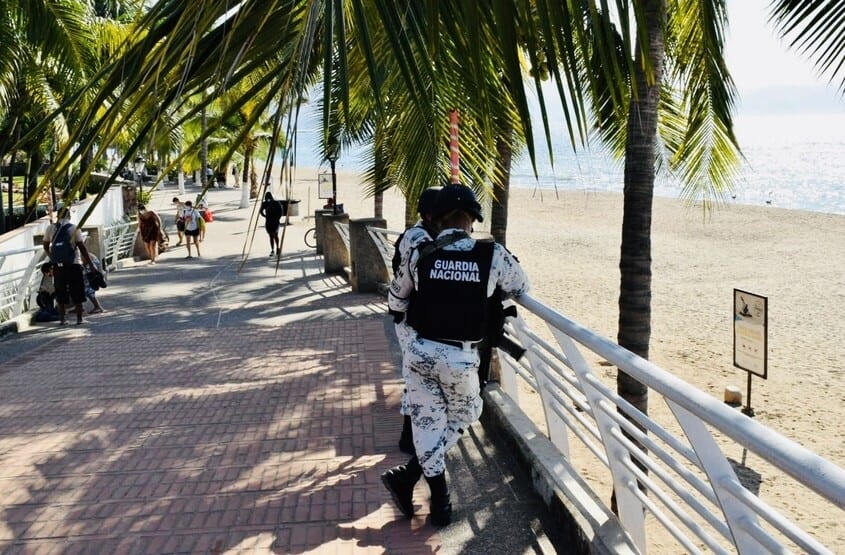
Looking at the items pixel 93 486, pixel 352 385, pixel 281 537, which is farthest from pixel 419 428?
pixel 352 385

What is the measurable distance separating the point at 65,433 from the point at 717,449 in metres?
5.11

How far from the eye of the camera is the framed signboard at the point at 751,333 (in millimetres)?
8953

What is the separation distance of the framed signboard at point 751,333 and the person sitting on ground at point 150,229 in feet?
47.8

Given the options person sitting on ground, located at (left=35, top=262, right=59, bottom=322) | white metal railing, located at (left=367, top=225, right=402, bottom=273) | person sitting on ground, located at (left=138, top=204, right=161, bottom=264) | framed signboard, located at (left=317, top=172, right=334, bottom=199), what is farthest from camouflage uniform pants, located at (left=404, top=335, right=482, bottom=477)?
framed signboard, located at (left=317, top=172, right=334, bottom=199)

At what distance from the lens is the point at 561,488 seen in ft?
12.7

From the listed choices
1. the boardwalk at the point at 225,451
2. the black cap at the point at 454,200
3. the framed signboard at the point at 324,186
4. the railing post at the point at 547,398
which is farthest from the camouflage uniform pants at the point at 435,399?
the framed signboard at the point at 324,186

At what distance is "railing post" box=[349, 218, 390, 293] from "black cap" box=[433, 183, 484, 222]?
960cm

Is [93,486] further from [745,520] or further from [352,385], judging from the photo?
[745,520]

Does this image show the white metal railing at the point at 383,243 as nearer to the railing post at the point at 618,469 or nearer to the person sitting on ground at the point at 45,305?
the person sitting on ground at the point at 45,305

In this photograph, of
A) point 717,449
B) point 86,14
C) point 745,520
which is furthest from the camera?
point 86,14

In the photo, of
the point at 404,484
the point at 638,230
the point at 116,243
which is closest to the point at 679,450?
the point at 404,484

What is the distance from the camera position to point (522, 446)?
15.0 feet

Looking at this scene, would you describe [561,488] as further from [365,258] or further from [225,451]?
[365,258]

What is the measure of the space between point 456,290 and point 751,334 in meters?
6.77
